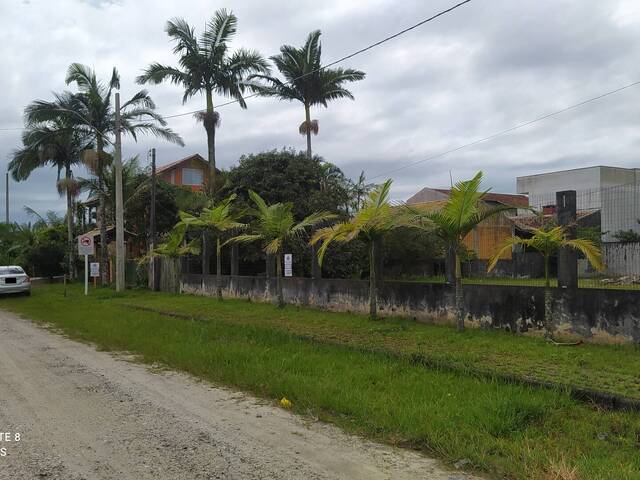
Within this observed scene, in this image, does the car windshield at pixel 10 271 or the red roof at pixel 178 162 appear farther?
the red roof at pixel 178 162

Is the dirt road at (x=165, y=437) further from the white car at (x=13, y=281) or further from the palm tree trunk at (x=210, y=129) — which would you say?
the palm tree trunk at (x=210, y=129)

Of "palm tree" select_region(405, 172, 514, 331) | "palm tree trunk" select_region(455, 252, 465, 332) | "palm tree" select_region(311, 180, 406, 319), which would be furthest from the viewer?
"palm tree" select_region(311, 180, 406, 319)

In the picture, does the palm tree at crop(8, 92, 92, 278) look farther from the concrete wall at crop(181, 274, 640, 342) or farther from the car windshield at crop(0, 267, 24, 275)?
the concrete wall at crop(181, 274, 640, 342)

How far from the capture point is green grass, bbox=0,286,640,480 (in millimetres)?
4770

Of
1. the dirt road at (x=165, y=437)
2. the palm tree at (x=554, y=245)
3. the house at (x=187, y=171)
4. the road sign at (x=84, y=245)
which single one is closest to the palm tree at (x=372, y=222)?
the palm tree at (x=554, y=245)

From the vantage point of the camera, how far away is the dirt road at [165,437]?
4535 millimetres

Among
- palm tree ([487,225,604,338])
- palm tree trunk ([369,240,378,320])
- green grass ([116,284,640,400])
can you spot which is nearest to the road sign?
green grass ([116,284,640,400])

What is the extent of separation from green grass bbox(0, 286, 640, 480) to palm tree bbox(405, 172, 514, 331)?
46.8 inches

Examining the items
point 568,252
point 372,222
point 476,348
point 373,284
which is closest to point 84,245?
point 373,284

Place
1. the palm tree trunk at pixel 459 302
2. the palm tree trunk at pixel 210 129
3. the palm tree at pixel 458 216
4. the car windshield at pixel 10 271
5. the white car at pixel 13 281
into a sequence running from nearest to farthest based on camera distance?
the palm tree at pixel 458 216 → the palm tree trunk at pixel 459 302 → the white car at pixel 13 281 → the car windshield at pixel 10 271 → the palm tree trunk at pixel 210 129

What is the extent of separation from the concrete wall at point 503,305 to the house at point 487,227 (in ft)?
3.90

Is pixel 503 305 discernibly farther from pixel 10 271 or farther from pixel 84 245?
pixel 10 271

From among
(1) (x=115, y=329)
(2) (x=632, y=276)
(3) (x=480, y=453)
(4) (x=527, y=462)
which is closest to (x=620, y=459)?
(4) (x=527, y=462)

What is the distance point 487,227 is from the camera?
15.2 m
